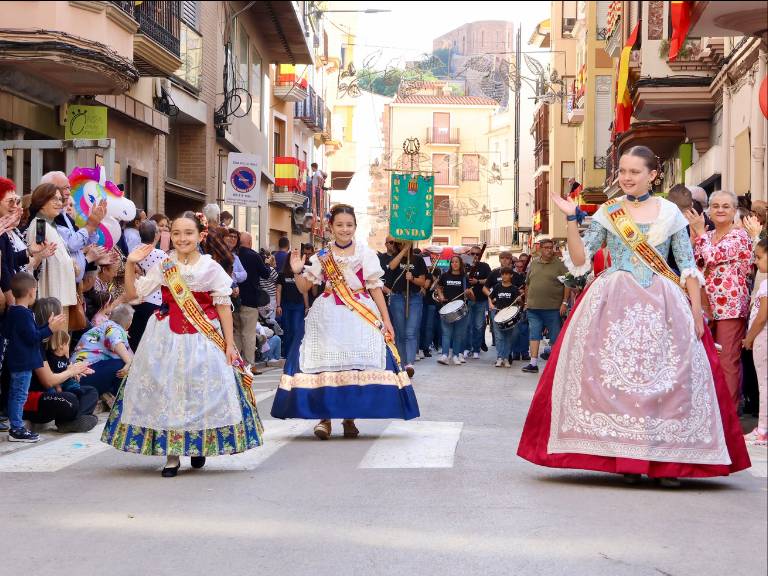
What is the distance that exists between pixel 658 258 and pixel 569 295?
12.5 meters

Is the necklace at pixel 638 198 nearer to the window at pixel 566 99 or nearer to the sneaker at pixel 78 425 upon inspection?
the sneaker at pixel 78 425

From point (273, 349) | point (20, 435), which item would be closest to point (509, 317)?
point (273, 349)

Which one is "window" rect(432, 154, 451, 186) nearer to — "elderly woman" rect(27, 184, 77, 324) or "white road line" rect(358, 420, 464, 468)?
"elderly woman" rect(27, 184, 77, 324)

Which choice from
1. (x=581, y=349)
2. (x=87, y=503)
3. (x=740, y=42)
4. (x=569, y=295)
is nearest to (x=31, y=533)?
(x=87, y=503)

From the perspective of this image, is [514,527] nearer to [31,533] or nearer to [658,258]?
[658,258]

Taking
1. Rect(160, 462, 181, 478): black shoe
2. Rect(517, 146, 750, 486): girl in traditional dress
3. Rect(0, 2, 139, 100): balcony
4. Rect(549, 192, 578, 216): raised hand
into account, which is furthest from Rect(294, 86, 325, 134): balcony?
Rect(549, 192, 578, 216): raised hand

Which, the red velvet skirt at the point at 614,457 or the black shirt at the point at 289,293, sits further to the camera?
the black shirt at the point at 289,293

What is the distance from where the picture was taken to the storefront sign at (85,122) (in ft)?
57.0

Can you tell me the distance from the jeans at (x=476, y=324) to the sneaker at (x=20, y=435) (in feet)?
41.6

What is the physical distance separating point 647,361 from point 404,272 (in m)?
12.3

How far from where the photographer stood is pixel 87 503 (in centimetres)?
668

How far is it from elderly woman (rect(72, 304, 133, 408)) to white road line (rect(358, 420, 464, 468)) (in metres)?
2.40

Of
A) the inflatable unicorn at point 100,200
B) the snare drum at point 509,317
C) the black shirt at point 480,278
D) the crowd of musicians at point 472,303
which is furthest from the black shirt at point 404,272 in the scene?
the inflatable unicorn at point 100,200

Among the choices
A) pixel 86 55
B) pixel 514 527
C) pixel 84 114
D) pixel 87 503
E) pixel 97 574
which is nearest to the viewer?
pixel 97 574
